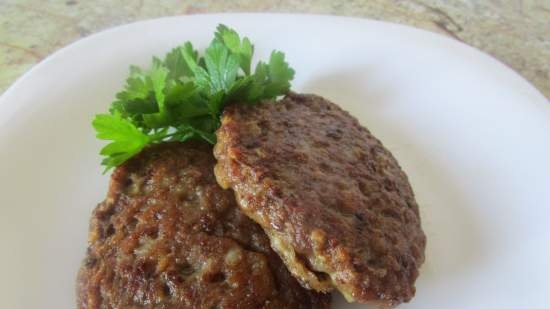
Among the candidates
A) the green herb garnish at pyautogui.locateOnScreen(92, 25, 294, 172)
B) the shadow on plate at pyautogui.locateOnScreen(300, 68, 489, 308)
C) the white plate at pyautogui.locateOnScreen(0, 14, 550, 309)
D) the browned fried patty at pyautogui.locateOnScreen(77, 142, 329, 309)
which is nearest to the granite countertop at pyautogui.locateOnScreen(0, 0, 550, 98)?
the white plate at pyautogui.locateOnScreen(0, 14, 550, 309)

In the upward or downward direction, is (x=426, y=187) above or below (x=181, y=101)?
below

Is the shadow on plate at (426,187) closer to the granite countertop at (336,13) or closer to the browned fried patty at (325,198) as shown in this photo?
the browned fried patty at (325,198)

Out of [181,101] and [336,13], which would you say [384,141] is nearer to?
[181,101]

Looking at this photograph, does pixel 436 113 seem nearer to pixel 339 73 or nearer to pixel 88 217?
pixel 339 73

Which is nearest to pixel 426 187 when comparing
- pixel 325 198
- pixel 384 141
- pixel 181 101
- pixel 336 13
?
pixel 384 141

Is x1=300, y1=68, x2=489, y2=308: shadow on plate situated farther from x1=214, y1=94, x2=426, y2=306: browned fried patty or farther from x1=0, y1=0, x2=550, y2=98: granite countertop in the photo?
x1=0, y1=0, x2=550, y2=98: granite countertop

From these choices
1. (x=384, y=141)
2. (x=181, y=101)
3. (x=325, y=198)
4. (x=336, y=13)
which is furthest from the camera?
(x=336, y=13)

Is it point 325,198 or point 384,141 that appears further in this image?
point 384,141

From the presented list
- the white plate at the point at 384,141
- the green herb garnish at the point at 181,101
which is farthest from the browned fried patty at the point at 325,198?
the white plate at the point at 384,141
